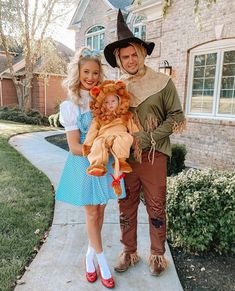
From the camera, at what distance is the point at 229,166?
6730mm

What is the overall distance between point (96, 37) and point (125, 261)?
13178 mm

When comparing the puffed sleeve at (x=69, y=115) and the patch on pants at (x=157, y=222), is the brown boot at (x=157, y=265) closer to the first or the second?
the patch on pants at (x=157, y=222)

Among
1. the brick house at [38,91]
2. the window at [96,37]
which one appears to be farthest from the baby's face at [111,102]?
the brick house at [38,91]

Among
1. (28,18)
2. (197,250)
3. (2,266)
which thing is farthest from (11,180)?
(28,18)

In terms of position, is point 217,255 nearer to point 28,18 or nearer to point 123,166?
point 123,166

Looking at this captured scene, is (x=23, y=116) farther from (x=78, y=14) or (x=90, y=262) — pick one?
(x=90, y=262)

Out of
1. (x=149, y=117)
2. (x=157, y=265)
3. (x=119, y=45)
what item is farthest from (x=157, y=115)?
(x=157, y=265)

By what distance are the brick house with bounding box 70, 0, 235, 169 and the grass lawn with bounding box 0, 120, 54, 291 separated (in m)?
4.06

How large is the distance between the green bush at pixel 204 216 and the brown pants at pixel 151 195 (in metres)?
0.47

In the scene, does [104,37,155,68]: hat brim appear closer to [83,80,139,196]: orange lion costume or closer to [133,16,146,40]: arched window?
[83,80,139,196]: orange lion costume

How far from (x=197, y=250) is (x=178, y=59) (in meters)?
5.91

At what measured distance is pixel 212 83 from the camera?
23.4 feet

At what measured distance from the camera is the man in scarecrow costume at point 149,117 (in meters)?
2.25

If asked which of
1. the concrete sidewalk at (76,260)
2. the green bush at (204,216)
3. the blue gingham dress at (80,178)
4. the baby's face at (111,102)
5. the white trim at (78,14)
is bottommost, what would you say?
the concrete sidewalk at (76,260)
